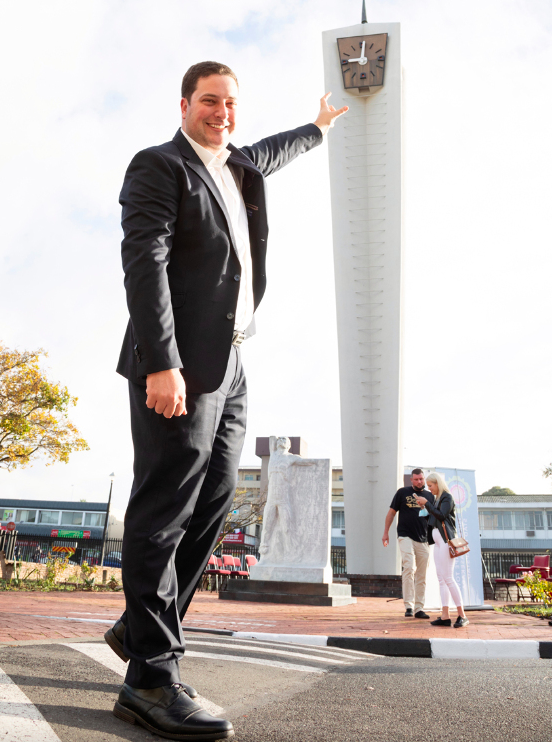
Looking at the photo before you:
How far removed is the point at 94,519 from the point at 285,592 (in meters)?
53.2

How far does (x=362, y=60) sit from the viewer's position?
2445 centimetres

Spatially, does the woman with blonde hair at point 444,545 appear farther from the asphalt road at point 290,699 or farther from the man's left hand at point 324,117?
the man's left hand at point 324,117

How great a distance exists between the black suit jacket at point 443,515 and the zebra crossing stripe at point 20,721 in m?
5.81

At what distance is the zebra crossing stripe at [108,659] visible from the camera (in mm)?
1984

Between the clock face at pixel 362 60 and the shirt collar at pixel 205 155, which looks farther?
the clock face at pixel 362 60

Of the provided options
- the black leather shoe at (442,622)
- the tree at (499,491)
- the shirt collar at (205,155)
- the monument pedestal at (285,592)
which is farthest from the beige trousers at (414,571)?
the tree at (499,491)

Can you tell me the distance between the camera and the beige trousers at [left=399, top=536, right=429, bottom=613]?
8.32 m

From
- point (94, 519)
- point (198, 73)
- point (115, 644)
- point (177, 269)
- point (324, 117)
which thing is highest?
point (94, 519)

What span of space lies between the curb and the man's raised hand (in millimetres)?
3631

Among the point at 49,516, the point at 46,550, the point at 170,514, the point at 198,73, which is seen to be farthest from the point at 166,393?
the point at 49,516

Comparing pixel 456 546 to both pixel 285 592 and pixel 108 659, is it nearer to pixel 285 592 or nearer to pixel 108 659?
pixel 108 659

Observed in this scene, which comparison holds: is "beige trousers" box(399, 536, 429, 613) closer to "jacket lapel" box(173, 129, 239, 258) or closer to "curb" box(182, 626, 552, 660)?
"curb" box(182, 626, 552, 660)

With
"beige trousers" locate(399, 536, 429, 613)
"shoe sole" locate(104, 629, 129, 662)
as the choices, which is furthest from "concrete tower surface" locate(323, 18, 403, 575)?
"shoe sole" locate(104, 629, 129, 662)

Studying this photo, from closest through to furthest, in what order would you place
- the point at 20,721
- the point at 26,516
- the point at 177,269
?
the point at 20,721
the point at 177,269
the point at 26,516
